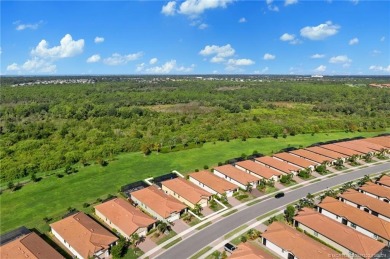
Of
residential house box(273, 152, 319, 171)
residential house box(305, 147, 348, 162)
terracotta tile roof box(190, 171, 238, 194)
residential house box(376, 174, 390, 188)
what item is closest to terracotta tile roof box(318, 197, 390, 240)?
residential house box(376, 174, 390, 188)

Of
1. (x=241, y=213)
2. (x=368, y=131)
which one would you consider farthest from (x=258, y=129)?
(x=241, y=213)

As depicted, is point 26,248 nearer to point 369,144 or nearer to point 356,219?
point 356,219

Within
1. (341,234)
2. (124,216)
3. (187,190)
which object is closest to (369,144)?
(341,234)

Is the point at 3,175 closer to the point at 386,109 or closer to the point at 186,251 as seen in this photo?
the point at 186,251

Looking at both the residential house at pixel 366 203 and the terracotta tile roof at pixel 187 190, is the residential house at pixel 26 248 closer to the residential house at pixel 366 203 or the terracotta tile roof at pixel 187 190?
the terracotta tile roof at pixel 187 190

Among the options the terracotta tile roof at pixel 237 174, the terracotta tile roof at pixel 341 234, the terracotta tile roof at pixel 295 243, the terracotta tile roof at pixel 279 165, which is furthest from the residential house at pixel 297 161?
the terracotta tile roof at pixel 295 243

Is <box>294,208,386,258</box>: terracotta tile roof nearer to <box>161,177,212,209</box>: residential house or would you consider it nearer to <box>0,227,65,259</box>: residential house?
<box>161,177,212,209</box>: residential house
